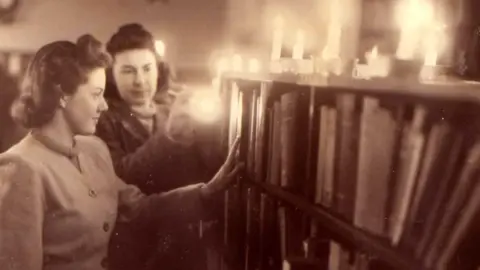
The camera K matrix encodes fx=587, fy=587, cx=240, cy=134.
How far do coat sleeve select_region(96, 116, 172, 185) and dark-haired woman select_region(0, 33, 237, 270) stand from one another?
0.06ft

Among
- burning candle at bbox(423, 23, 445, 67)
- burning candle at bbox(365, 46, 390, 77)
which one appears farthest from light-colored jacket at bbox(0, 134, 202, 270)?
burning candle at bbox(423, 23, 445, 67)

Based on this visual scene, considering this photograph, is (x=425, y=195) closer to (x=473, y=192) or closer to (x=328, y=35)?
(x=473, y=192)

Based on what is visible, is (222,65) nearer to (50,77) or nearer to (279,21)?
(279,21)

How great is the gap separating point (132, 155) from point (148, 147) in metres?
0.05

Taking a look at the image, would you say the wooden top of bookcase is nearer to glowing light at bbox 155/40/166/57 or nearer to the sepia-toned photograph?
the sepia-toned photograph

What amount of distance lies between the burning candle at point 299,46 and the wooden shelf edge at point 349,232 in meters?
0.34

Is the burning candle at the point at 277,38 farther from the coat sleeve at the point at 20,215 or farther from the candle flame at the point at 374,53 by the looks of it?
the coat sleeve at the point at 20,215

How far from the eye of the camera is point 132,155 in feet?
5.18

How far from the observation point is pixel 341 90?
1.31 m

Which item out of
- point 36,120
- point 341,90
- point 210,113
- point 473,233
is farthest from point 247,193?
point 473,233

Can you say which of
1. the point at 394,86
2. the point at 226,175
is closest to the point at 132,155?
the point at 226,175

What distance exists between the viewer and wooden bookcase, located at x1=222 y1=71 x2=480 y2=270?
1.06 meters

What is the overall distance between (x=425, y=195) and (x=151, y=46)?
2.69 feet

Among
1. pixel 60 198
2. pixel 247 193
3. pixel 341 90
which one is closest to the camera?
pixel 341 90
